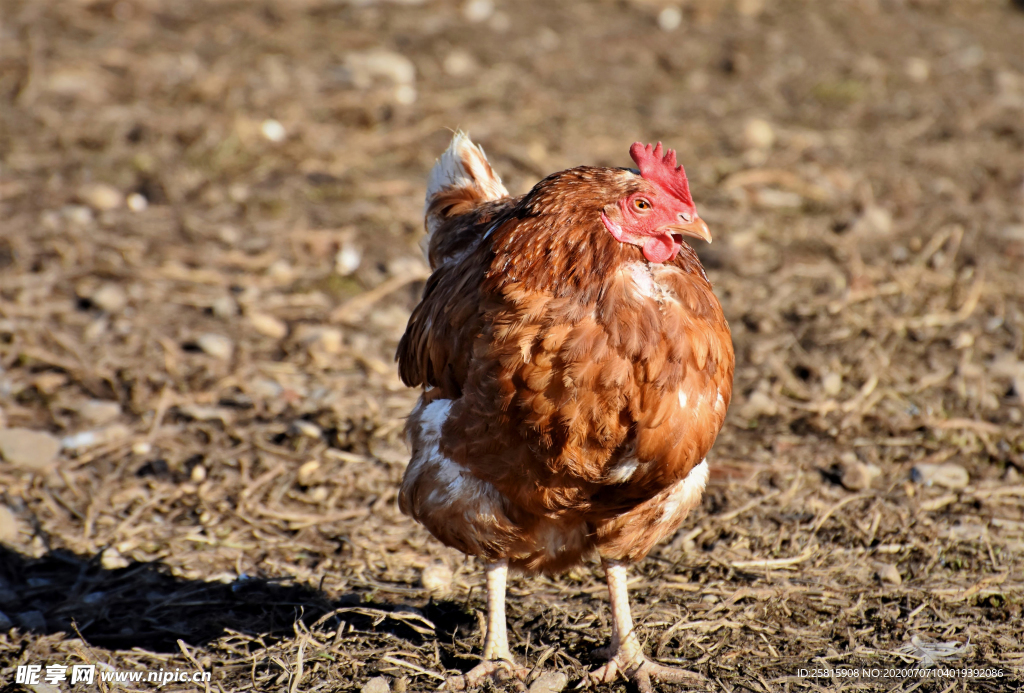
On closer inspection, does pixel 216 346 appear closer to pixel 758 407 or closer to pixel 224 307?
pixel 224 307

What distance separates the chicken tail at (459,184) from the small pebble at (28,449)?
2047 mm

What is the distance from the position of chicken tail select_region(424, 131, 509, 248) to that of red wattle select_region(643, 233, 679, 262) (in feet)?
4.50

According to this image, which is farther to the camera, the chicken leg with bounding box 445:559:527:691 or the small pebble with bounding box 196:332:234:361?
the small pebble with bounding box 196:332:234:361

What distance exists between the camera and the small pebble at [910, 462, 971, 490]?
4.27 meters

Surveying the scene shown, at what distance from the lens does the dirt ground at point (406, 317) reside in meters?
3.56

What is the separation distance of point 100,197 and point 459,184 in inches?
133

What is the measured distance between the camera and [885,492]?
4254mm

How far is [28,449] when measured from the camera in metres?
4.46

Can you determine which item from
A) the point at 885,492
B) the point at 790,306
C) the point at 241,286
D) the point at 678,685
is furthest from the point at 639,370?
the point at 241,286

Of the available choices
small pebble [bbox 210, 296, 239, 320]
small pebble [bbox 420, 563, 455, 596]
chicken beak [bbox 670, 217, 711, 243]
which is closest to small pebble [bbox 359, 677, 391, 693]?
small pebble [bbox 420, 563, 455, 596]

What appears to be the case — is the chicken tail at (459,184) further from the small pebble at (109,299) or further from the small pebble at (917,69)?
the small pebble at (917,69)

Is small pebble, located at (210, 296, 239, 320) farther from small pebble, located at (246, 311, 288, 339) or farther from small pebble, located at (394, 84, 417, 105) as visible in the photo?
small pebble, located at (394, 84, 417, 105)

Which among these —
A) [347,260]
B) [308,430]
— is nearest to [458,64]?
[347,260]

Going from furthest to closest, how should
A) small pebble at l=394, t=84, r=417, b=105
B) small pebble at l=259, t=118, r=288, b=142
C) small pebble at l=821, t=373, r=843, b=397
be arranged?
small pebble at l=394, t=84, r=417, b=105 < small pebble at l=259, t=118, r=288, b=142 < small pebble at l=821, t=373, r=843, b=397
